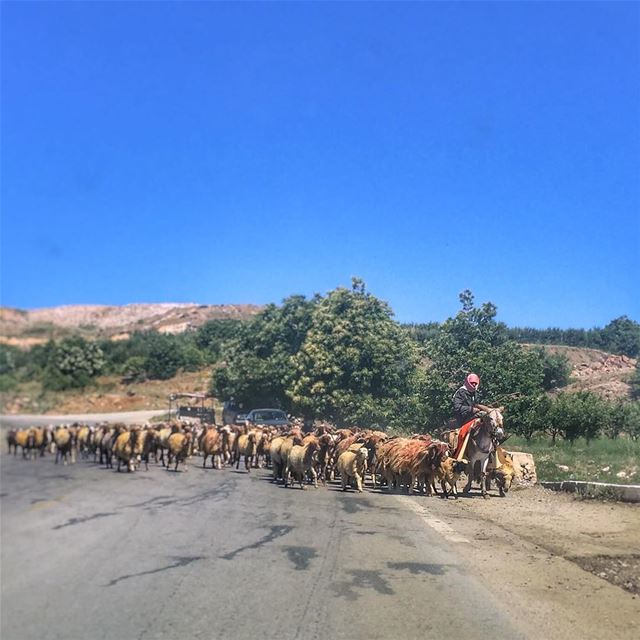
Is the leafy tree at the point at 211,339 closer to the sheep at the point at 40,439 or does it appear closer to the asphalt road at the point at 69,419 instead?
the asphalt road at the point at 69,419

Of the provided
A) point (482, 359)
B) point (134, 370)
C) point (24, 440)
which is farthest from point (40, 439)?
point (482, 359)

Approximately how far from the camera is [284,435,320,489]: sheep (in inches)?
635

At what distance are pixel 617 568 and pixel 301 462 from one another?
27.5 ft

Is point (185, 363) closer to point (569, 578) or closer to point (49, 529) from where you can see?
point (49, 529)

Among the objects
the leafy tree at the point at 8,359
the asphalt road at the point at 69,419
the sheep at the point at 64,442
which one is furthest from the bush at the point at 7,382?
the sheep at the point at 64,442

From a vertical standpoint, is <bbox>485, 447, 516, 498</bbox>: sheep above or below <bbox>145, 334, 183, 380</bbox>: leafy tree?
below

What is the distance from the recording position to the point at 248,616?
5.39 meters

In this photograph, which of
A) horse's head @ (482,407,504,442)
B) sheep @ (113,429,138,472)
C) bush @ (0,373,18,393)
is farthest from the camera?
horse's head @ (482,407,504,442)

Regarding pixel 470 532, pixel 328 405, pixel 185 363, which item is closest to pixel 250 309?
pixel 328 405

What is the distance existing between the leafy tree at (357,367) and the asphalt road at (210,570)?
5804 millimetres

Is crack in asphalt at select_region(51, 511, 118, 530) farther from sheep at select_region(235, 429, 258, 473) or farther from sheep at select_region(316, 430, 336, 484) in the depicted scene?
sheep at select_region(235, 429, 258, 473)

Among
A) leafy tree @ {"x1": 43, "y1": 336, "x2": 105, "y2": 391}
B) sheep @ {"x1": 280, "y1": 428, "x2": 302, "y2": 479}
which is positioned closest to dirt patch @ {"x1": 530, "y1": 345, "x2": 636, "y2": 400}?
sheep @ {"x1": 280, "y1": 428, "x2": 302, "y2": 479}

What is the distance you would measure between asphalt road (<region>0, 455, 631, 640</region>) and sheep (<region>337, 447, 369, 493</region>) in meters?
6.25

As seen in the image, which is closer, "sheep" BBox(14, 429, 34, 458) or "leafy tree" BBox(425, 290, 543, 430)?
"sheep" BBox(14, 429, 34, 458)
